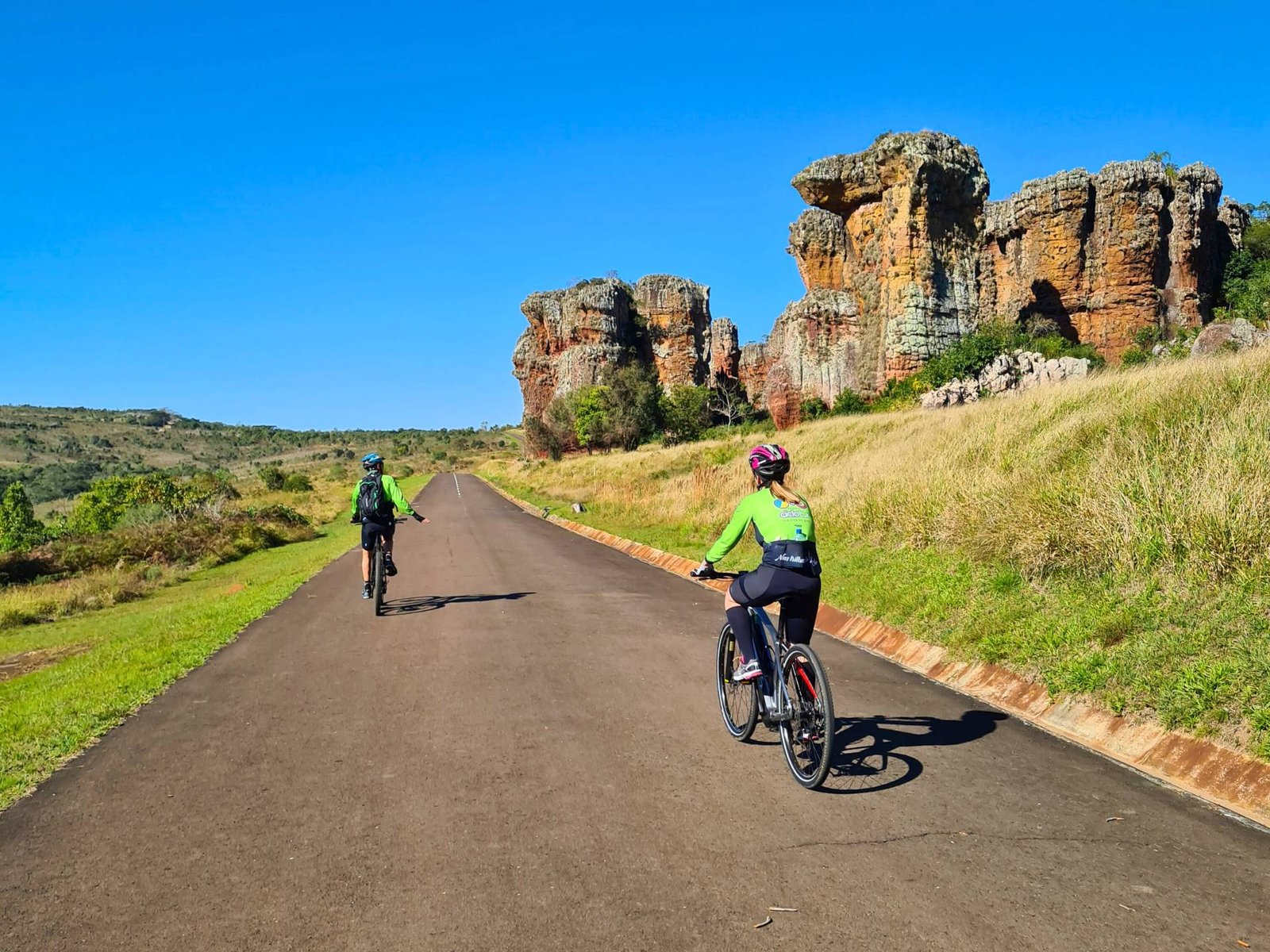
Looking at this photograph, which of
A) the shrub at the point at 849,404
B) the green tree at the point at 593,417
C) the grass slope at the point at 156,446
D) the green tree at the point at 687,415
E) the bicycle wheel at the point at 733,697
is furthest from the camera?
the grass slope at the point at 156,446

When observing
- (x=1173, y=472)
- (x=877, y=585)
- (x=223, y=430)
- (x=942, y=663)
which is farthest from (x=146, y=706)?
(x=223, y=430)

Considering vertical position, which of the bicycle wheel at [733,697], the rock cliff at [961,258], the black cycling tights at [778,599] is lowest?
the bicycle wheel at [733,697]

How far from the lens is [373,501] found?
1156 centimetres

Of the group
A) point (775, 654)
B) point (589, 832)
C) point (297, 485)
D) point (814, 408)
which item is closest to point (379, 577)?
→ point (775, 654)

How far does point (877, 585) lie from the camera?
1038cm

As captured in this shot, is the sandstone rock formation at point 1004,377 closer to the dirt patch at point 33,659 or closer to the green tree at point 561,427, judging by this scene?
the dirt patch at point 33,659

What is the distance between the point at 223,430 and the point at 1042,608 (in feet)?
550

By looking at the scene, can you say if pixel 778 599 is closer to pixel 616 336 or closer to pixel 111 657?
pixel 111 657

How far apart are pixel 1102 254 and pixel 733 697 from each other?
165ft

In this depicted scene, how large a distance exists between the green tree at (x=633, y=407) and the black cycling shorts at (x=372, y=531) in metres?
62.1

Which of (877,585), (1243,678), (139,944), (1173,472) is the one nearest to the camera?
(139,944)

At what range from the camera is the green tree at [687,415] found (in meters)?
75.0

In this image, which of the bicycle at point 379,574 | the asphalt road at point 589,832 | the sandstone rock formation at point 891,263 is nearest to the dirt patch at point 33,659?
the bicycle at point 379,574

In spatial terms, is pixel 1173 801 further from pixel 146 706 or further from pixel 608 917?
pixel 146 706
